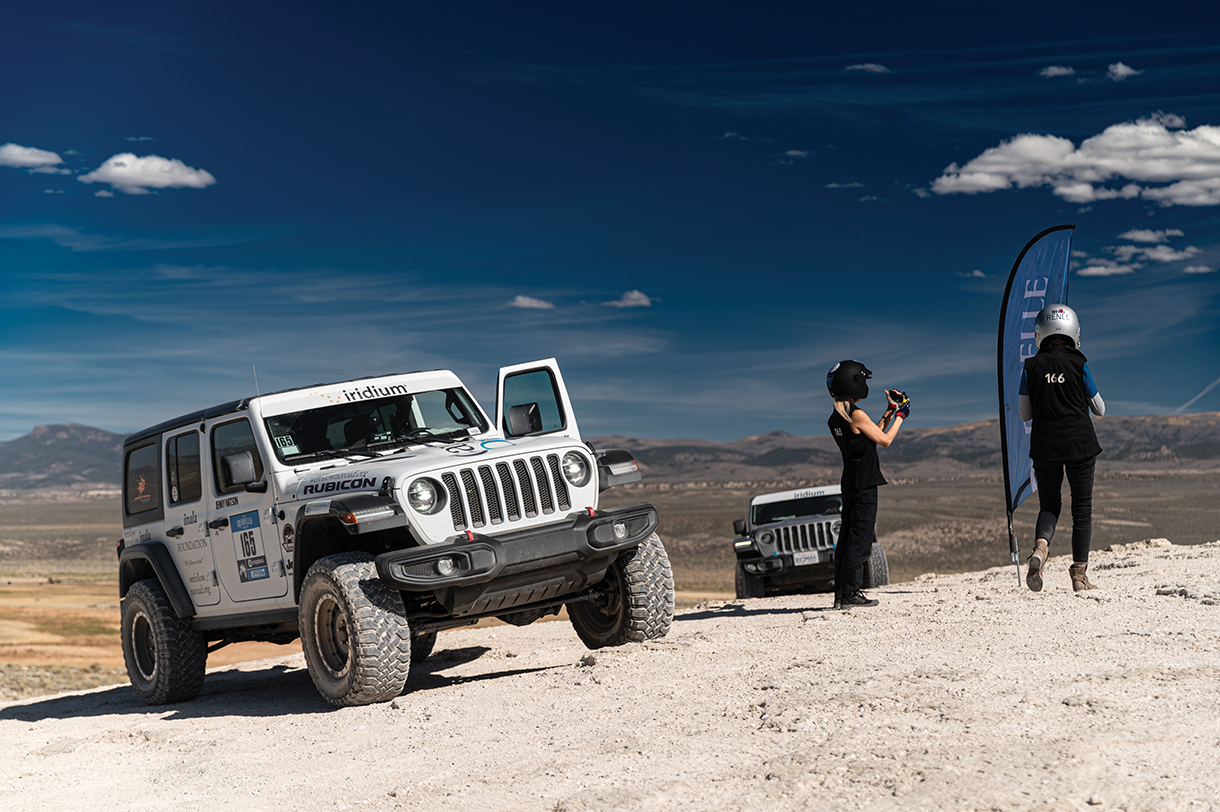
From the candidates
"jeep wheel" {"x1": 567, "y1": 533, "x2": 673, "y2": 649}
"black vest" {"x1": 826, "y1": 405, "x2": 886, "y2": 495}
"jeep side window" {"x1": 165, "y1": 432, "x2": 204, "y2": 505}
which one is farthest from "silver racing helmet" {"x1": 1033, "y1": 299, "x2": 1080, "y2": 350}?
"jeep side window" {"x1": 165, "y1": 432, "x2": 204, "y2": 505}

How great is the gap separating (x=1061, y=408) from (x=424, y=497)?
17.5ft

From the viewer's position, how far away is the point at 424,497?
7.18m

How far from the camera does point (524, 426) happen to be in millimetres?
8500

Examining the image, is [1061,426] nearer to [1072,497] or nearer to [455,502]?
[1072,497]

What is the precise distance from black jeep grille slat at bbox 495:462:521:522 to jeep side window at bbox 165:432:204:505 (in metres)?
3.06

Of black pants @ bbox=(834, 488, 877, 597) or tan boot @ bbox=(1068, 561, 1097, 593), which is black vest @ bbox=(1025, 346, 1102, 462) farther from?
black pants @ bbox=(834, 488, 877, 597)

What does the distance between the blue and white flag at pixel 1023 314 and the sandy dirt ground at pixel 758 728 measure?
1552 millimetres

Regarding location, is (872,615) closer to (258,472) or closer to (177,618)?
(258,472)

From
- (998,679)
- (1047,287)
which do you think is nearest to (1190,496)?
(1047,287)

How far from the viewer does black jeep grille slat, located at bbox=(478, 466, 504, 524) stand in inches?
292

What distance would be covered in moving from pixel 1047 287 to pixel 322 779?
26.3 feet

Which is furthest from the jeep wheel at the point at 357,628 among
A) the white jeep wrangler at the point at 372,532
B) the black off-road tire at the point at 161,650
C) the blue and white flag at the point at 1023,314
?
the blue and white flag at the point at 1023,314

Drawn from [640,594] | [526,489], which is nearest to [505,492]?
[526,489]

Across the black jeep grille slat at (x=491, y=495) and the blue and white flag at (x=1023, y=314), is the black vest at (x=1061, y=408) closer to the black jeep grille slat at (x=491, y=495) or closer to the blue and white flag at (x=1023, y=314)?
the blue and white flag at (x=1023, y=314)
